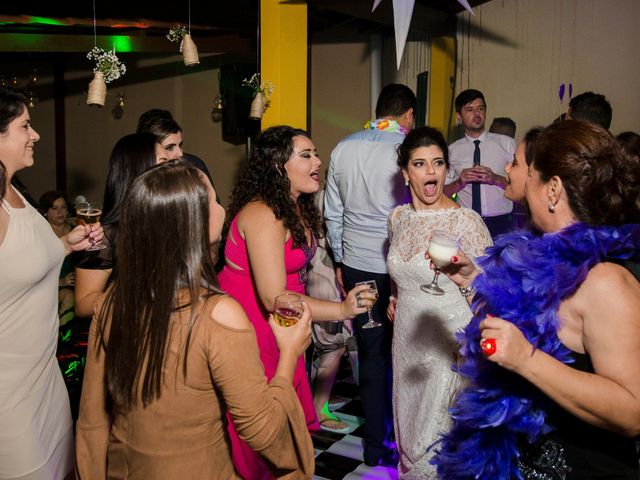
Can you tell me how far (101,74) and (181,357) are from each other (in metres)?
2.86

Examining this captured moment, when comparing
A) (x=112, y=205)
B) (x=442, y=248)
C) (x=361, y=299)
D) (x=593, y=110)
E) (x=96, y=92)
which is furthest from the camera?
(x=96, y=92)

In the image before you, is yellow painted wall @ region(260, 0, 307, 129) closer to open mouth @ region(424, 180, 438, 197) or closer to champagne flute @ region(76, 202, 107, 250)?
open mouth @ region(424, 180, 438, 197)

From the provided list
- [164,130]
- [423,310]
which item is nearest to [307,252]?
[423,310]

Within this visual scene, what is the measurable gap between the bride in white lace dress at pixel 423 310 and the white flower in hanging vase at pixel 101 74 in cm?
191

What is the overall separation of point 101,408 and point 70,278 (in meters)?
2.58

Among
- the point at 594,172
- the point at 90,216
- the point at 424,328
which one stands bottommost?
the point at 424,328

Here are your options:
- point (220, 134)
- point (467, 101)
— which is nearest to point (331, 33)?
point (220, 134)

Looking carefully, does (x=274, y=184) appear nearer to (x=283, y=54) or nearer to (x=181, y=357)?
(x=181, y=357)

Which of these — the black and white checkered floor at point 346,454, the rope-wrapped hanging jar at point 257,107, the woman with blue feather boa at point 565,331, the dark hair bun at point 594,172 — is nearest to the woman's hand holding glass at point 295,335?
the woman with blue feather boa at point 565,331

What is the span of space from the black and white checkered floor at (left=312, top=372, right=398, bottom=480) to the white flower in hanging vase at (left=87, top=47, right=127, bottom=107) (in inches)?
90.0

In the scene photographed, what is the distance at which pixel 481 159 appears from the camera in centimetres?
450

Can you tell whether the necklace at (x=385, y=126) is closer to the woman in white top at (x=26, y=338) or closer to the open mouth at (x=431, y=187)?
the open mouth at (x=431, y=187)

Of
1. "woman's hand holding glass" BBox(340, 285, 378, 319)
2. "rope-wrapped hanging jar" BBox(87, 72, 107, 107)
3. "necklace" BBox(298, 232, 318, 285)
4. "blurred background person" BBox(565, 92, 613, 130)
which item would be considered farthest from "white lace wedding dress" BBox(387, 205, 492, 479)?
"rope-wrapped hanging jar" BBox(87, 72, 107, 107)

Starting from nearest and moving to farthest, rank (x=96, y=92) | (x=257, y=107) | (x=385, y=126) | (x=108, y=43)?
(x=385, y=126) → (x=96, y=92) → (x=257, y=107) → (x=108, y=43)
